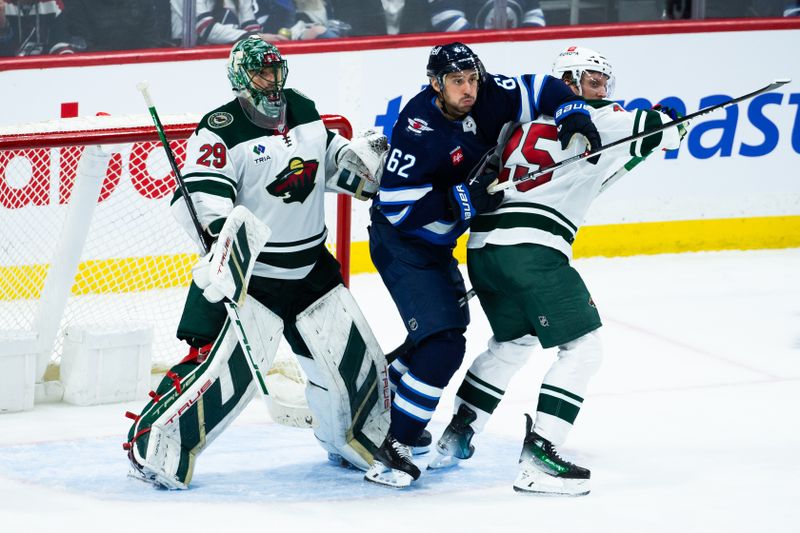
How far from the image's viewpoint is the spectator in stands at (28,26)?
5297mm

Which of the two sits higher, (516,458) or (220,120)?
(220,120)

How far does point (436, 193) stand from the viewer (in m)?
3.32

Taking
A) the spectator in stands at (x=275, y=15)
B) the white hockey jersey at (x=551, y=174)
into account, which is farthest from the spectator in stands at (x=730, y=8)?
the white hockey jersey at (x=551, y=174)

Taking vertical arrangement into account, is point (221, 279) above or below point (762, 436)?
above

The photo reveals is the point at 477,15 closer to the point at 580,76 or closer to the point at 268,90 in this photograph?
the point at 580,76

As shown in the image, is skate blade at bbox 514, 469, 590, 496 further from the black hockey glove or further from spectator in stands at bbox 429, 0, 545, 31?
spectator in stands at bbox 429, 0, 545, 31

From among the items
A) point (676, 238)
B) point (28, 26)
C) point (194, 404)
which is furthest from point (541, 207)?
point (676, 238)

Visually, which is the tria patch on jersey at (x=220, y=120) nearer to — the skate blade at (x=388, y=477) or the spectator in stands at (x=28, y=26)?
the skate blade at (x=388, y=477)

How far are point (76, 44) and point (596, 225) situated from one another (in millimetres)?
2252

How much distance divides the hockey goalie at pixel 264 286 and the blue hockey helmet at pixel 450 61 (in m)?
0.27

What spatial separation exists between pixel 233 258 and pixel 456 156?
1.86ft

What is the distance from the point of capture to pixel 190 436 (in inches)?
132

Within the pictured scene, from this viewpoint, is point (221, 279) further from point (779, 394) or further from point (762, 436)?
point (779, 394)

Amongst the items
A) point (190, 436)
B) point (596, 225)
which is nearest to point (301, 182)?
point (190, 436)
